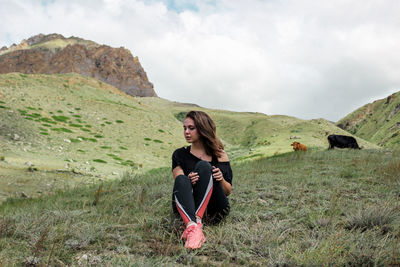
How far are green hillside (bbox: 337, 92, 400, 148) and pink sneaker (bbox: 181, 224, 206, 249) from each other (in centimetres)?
6581

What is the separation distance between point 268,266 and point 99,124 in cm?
1959

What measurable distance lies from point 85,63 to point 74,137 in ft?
457

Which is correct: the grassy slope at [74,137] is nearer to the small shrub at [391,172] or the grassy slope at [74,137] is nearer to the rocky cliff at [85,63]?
the small shrub at [391,172]

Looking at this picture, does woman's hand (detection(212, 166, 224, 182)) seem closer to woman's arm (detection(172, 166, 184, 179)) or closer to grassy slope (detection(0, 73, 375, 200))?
woman's arm (detection(172, 166, 184, 179))

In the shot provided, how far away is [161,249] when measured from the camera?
7.54ft

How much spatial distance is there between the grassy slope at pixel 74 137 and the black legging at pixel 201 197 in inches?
181

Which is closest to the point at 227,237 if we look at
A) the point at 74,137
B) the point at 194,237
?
the point at 194,237

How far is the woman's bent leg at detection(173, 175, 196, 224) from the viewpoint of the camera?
2685 millimetres

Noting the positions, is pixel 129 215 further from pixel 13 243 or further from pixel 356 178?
pixel 356 178

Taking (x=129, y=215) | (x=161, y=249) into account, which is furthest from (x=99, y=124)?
(x=161, y=249)

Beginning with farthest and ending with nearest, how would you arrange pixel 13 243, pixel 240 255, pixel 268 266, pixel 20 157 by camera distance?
pixel 20 157 < pixel 13 243 < pixel 240 255 < pixel 268 266

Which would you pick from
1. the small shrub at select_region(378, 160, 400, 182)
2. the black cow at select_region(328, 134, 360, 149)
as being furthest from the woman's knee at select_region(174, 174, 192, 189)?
the black cow at select_region(328, 134, 360, 149)

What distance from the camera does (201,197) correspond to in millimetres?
2896

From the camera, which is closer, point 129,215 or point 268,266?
point 268,266
